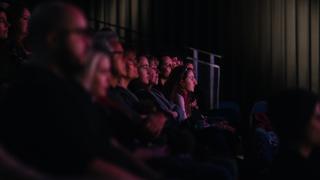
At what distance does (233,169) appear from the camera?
11.2 feet

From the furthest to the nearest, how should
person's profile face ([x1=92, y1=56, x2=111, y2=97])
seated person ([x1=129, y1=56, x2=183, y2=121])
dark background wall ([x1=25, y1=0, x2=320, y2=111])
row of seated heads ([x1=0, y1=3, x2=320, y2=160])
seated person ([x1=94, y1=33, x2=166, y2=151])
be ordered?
1. dark background wall ([x1=25, y1=0, x2=320, y2=111])
2. seated person ([x1=129, y1=56, x2=183, y2=121])
3. seated person ([x1=94, y1=33, x2=166, y2=151])
4. person's profile face ([x1=92, y1=56, x2=111, y2=97])
5. row of seated heads ([x1=0, y1=3, x2=320, y2=160])

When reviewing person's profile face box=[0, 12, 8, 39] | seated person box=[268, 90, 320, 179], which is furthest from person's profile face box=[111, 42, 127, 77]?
person's profile face box=[0, 12, 8, 39]

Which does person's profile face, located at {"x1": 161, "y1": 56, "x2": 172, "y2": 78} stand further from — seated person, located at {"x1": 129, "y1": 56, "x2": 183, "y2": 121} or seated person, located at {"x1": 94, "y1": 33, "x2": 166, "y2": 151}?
seated person, located at {"x1": 94, "y1": 33, "x2": 166, "y2": 151}

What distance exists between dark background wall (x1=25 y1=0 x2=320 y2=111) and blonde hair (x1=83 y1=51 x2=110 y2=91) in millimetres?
8228

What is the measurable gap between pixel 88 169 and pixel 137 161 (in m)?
0.42

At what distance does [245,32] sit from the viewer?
1127 cm

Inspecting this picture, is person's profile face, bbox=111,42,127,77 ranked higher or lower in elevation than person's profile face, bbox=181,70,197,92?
lower

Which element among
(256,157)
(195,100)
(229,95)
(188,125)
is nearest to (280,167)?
(188,125)

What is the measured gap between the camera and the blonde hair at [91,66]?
2574mm

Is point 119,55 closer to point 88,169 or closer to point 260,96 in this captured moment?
point 88,169

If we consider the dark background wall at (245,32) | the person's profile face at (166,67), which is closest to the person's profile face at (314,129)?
the person's profile face at (166,67)

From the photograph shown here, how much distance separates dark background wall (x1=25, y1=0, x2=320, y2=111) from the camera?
10977 millimetres

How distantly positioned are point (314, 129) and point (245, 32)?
800cm

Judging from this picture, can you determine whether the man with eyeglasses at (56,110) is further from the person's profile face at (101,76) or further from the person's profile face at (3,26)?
the person's profile face at (3,26)
